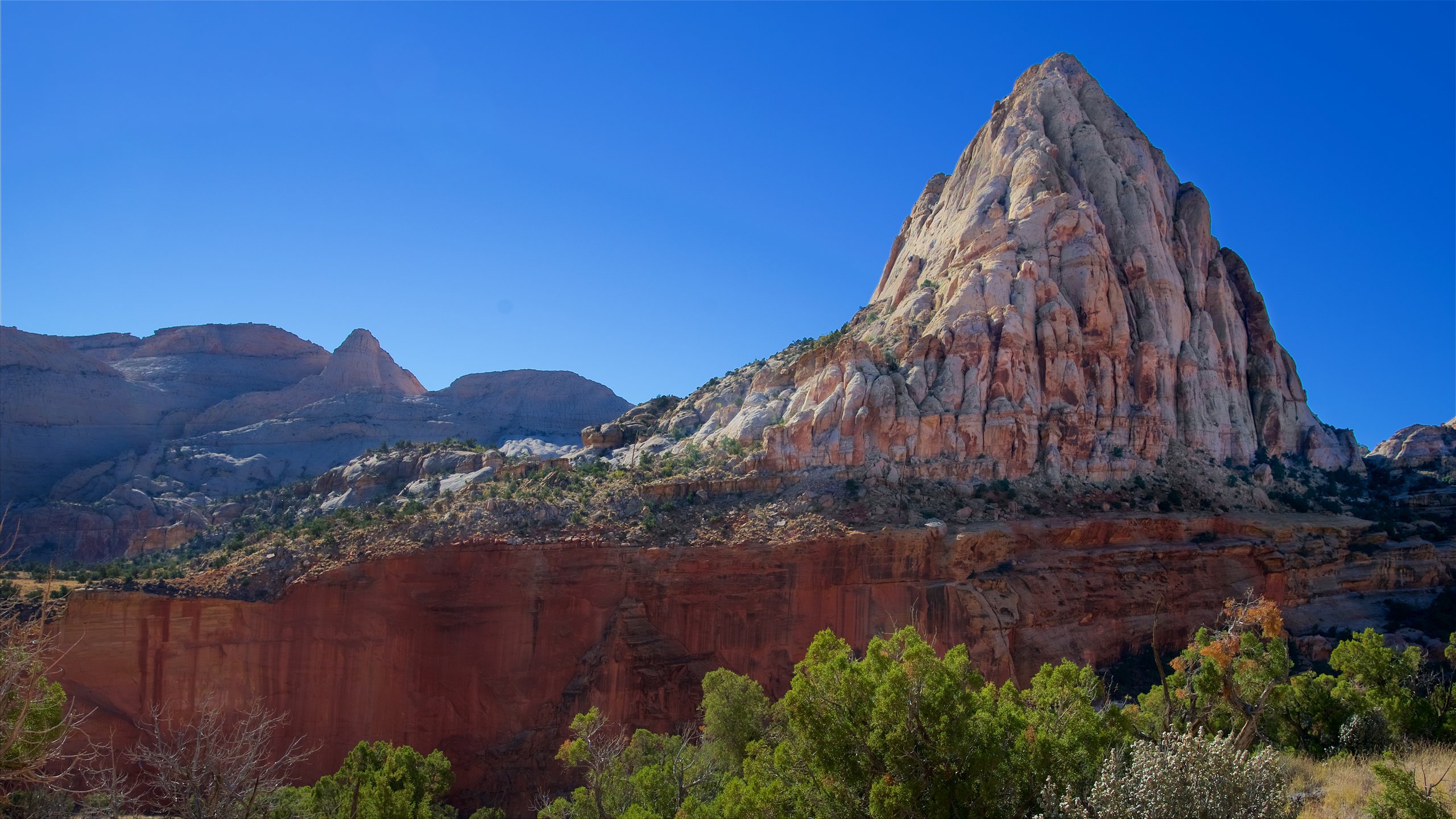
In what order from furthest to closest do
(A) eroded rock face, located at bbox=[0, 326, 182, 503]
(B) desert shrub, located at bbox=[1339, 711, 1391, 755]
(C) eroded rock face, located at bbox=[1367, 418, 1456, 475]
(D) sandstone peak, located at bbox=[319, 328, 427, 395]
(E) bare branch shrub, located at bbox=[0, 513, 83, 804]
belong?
(D) sandstone peak, located at bbox=[319, 328, 427, 395] → (A) eroded rock face, located at bbox=[0, 326, 182, 503] → (C) eroded rock face, located at bbox=[1367, 418, 1456, 475] → (B) desert shrub, located at bbox=[1339, 711, 1391, 755] → (E) bare branch shrub, located at bbox=[0, 513, 83, 804]

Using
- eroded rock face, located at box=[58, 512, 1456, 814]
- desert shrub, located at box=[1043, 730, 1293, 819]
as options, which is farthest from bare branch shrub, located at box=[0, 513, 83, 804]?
eroded rock face, located at box=[58, 512, 1456, 814]

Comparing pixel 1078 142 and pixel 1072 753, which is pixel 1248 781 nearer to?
pixel 1072 753

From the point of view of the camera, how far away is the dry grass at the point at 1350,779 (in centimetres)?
1571

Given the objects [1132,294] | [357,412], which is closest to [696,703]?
[1132,294]

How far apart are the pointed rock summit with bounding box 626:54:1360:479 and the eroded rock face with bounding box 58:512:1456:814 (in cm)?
605

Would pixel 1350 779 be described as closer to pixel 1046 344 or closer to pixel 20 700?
pixel 20 700

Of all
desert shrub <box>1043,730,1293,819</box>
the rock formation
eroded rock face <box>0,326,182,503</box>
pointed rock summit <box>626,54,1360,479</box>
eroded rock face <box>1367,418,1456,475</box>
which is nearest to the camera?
desert shrub <box>1043,730,1293,819</box>

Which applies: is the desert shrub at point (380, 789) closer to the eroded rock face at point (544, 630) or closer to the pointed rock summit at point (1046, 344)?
the eroded rock face at point (544, 630)

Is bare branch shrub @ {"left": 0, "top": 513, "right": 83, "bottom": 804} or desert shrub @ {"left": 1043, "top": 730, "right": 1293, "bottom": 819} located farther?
desert shrub @ {"left": 1043, "top": 730, "right": 1293, "bottom": 819}

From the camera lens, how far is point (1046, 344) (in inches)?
1774

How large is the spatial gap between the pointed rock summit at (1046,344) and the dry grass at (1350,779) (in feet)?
72.8

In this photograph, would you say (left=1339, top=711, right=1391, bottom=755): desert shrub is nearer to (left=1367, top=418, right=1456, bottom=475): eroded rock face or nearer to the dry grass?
the dry grass

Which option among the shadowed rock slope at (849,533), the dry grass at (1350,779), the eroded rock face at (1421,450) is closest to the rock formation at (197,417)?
the shadowed rock slope at (849,533)

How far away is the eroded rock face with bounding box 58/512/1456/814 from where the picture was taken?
3503cm
